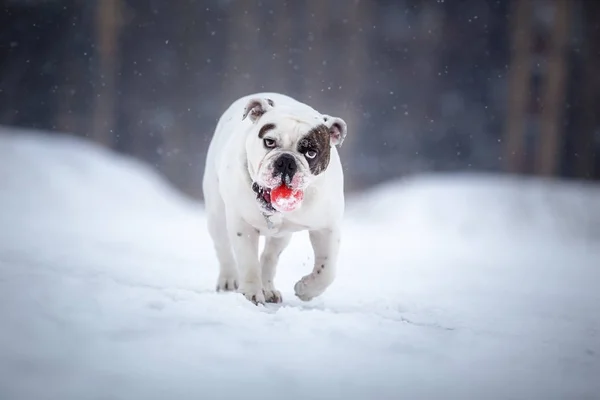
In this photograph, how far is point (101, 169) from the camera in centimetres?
995

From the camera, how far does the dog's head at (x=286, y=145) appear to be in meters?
3.10

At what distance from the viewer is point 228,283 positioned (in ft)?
14.1

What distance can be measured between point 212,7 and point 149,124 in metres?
3.02

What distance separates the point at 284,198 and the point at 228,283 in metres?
1.39

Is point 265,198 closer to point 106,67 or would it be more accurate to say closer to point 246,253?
point 246,253

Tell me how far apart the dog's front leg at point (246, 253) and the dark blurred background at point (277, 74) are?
923cm

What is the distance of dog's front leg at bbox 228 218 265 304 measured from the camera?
354 centimetres

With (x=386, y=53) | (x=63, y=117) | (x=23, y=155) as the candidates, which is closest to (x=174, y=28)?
(x=63, y=117)

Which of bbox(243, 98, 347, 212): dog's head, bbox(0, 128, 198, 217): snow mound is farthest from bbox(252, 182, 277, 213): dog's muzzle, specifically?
bbox(0, 128, 198, 217): snow mound

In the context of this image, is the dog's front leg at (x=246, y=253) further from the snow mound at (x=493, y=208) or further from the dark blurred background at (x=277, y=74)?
the dark blurred background at (x=277, y=74)

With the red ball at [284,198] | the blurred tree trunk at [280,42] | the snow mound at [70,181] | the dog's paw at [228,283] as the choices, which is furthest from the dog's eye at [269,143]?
Answer: the blurred tree trunk at [280,42]

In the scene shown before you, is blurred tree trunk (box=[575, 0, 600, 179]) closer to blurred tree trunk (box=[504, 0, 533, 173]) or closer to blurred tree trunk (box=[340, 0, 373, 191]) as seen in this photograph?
blurred tree trunk (box=[504, 0, 533, 173])

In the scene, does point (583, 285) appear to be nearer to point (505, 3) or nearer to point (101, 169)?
point (101, 169)

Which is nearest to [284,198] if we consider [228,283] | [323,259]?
[323,259]
